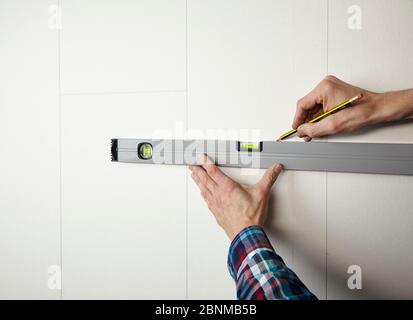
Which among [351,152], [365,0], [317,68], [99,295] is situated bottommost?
[99,295]

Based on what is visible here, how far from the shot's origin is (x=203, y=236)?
83 centimetres

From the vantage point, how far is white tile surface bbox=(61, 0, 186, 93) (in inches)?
32.1

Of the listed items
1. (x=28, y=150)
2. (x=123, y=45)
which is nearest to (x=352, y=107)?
(x=123, y=45)

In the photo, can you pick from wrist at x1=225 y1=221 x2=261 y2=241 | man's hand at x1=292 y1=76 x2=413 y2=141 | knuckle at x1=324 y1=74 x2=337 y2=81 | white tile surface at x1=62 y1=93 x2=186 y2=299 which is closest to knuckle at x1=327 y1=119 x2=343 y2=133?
man's hand at x1=292 y1=76 x2=413 y2=141

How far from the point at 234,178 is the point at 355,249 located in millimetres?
356

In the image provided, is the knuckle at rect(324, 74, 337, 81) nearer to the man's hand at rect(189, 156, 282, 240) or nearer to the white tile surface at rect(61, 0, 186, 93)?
the man's hand at rect(189, 156, 282, 240)

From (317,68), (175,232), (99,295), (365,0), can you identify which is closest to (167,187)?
(175,232)

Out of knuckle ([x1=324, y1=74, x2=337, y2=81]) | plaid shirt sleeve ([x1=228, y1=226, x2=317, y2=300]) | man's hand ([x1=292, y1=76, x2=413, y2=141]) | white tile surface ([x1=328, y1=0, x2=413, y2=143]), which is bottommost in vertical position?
plaid shirt sleeve ([x1=228, y1=226, x2=317, y2=300])

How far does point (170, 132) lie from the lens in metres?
0.83

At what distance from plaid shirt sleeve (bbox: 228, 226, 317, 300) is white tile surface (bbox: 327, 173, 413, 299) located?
24cm

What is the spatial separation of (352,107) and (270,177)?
0.25 m

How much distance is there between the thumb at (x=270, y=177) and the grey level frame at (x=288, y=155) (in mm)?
18

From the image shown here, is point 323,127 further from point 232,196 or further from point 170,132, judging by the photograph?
point 170,132
